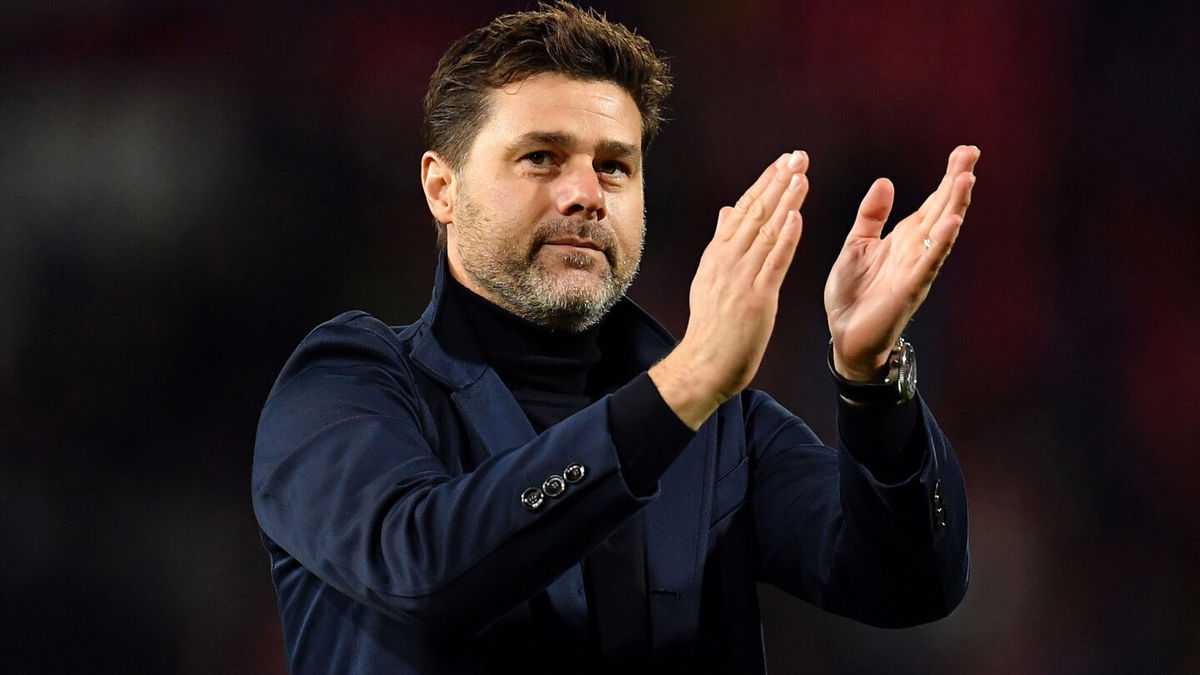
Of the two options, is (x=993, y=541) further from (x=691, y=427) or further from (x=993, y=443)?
(x=691, y=427)

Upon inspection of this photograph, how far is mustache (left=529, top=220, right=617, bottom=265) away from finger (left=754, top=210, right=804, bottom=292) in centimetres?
53

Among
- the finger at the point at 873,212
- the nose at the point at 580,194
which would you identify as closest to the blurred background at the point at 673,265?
the nose at the point at 580,194

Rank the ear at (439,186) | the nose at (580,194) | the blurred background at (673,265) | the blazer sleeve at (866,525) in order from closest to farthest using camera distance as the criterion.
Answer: the blazer sleeve at (866,525) < the nose at (580,194) < the ear at (439,186) < the blurred background at (673,265)

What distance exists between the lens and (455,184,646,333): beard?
2016 millimetres

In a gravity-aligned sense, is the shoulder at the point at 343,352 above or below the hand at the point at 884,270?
below

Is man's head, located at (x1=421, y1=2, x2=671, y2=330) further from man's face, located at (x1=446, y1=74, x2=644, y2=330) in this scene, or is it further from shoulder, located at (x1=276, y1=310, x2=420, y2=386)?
shoulder, located at (x1=276, y1=310, x2=420, y2=386)

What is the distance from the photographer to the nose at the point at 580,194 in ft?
6.56

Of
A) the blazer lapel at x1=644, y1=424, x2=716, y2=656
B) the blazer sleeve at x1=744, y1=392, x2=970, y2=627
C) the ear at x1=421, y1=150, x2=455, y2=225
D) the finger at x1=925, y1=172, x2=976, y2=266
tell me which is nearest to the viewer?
the finger at x1=925, y1=172, x2=976, y2=266

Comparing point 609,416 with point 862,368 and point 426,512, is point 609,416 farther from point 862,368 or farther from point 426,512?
point 862,368

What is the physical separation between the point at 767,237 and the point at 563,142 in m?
0.57

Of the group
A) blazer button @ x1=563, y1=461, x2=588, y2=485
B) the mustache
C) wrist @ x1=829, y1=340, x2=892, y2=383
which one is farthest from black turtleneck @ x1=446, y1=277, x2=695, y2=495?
blazer button @ x1=563, y1=461, x2=588, y2=485

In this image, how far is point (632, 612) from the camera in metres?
1.88

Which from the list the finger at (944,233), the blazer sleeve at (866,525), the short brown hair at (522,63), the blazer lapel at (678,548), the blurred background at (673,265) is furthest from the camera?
the blurred background at (673,265)

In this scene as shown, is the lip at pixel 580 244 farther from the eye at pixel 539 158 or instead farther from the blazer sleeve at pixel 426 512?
the blazer sleeve at pixel 426 512
